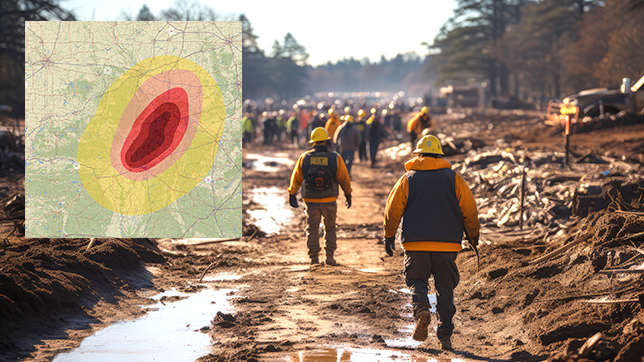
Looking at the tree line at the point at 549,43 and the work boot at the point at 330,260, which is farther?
the tree line at the point at 549,43

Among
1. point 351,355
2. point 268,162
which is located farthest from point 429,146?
point 268,162

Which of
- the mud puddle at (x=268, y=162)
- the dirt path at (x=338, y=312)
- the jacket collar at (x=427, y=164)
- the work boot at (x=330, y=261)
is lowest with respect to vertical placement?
the dirt path at (x=338, y=312)

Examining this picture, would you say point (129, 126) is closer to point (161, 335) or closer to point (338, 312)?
point (161, 335)

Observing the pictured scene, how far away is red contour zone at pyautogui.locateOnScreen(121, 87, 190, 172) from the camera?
28.5 ft

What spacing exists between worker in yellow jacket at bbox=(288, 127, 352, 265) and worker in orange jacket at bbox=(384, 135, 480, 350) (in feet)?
10.3

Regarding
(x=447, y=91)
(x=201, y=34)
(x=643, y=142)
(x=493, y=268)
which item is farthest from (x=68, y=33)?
(x=447, y=91)

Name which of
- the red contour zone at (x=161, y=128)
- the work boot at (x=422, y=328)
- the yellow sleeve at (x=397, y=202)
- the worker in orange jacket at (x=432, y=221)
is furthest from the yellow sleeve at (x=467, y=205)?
the red contour zone at (x=161, y=128)

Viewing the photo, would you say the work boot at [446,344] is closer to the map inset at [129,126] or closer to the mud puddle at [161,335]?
the mud puddle at [161,335]

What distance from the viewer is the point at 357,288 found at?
8.86 metres

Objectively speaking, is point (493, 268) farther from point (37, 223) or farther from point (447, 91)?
point (447, 91)

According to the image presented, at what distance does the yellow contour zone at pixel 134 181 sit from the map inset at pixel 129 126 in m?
0.01

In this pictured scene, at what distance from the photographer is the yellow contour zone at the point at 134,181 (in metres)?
8.53

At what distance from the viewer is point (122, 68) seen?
8.52 meters

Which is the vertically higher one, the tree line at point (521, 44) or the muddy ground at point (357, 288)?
the tree line at point (521, 44)
